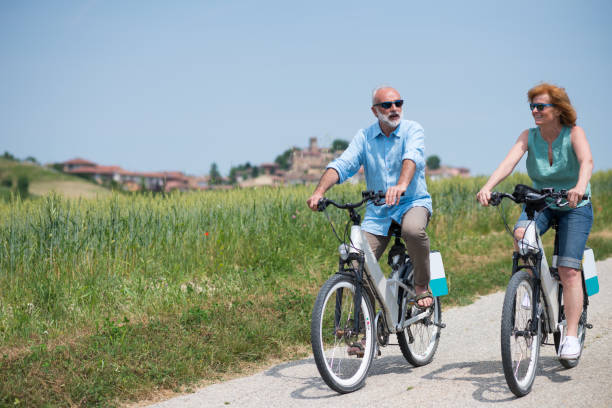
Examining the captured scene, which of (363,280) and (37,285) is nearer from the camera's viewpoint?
(363,280)

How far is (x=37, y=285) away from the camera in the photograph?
6727mm

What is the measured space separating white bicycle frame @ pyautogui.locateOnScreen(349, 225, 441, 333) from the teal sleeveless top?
1.38 m

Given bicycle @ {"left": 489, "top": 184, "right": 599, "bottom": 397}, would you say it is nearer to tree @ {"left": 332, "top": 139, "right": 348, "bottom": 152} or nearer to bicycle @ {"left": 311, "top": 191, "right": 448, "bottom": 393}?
bicycle @ {"left": 311, "top": 191, "right": 448, "bottom": 393}

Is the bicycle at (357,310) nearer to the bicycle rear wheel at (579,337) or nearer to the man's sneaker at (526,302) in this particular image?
the man's sneaker at (526,302)

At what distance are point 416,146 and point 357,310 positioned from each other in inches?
54.2

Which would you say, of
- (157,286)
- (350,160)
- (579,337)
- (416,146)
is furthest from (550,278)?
(157,286)

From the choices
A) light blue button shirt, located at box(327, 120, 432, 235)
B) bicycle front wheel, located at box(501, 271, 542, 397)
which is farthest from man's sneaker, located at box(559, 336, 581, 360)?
light blue button shirt, located at box(327, 120, 432, 235)

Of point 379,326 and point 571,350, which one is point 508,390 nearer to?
point 571,350

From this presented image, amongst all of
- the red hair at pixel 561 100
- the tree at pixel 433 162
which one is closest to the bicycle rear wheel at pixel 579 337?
the red hair at pixel 561 100

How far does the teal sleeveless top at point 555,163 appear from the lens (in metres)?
4.88

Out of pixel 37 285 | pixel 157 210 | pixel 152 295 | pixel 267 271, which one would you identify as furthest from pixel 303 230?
pixel 37 285

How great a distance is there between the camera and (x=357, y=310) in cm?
460

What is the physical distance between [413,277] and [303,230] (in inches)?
202

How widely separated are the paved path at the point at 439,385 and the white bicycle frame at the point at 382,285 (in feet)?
1.42
